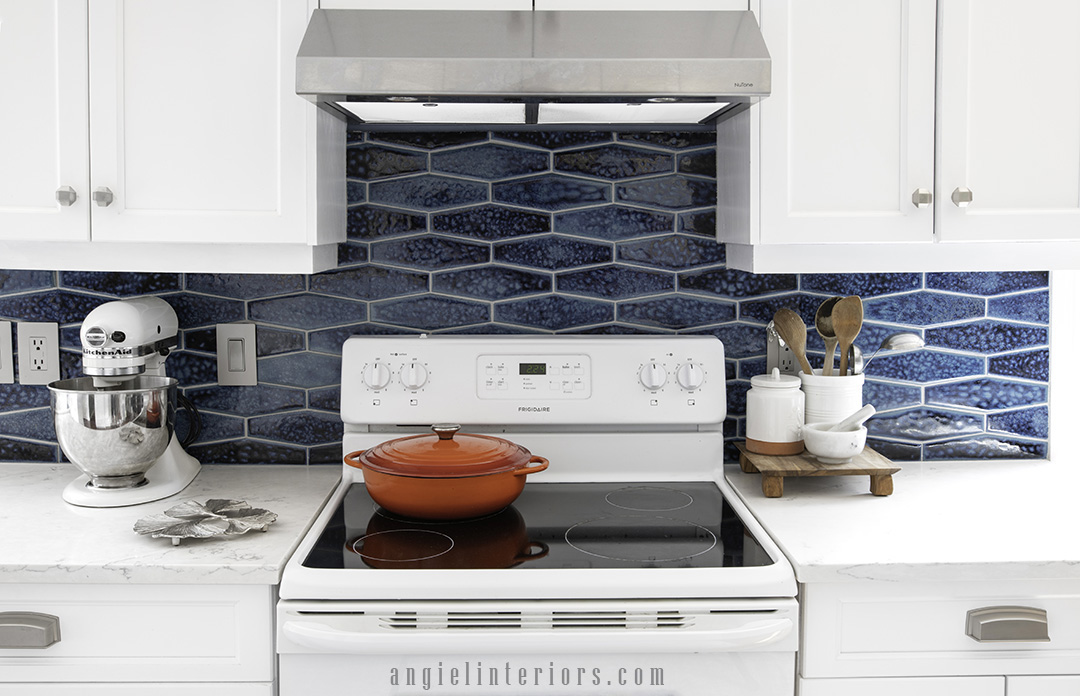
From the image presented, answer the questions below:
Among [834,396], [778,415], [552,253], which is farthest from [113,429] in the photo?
[834,396]

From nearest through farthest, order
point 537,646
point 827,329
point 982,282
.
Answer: point 537,646, point 827,329, point 982,282

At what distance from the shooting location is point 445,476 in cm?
158

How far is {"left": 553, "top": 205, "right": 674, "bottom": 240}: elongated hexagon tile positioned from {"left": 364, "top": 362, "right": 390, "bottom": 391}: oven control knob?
1.61 feet

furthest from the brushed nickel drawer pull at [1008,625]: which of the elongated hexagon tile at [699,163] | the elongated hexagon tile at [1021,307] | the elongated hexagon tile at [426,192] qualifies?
the elongated hexagon tile at [426,192]

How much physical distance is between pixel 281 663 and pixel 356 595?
0.56 ft

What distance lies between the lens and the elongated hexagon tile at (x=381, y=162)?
199 centimetres

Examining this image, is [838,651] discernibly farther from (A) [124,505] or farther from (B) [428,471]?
(A) [124,505]

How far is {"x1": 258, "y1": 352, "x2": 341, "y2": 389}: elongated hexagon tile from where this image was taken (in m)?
2.04

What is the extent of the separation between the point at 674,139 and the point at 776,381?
579 millimetres

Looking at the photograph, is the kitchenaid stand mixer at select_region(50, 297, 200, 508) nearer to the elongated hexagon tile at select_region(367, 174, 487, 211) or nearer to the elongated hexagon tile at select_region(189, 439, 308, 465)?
the elongated hexagon tile at select_region(189, 439, 308, 465)

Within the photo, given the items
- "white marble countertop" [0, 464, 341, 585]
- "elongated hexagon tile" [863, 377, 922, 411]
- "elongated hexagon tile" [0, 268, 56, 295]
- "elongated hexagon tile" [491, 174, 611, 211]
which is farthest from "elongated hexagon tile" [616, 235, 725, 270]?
"elongated hexagon tile" [0, 268, 56, 295]

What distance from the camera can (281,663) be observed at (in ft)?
4.61

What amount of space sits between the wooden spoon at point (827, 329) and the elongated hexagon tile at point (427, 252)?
74cm

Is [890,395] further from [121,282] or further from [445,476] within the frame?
[121,282]
